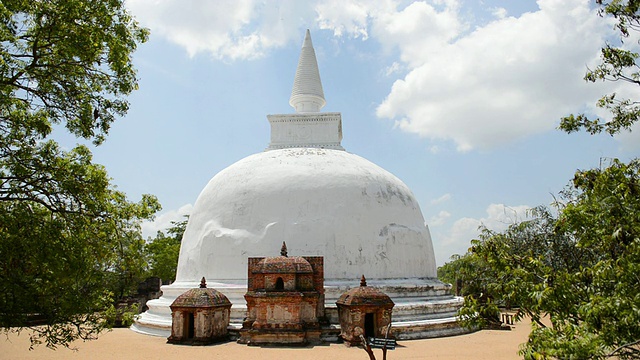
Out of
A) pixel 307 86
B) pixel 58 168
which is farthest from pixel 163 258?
pixel 58 168

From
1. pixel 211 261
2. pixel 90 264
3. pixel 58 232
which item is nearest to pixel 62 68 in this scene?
pixel 58 232

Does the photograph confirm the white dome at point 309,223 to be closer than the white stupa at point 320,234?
No

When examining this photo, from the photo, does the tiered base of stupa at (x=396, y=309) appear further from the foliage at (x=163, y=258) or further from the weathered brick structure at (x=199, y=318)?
the foliage at (x=163, y=258)

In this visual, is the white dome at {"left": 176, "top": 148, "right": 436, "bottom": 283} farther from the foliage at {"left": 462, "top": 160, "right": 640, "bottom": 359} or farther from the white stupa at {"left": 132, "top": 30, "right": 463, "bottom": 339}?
the foliage at {"left": 462, "top": 160, "right": 640, "bottom": 359}

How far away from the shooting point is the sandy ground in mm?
11580

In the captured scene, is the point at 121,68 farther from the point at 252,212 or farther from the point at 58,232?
the point at 252,212

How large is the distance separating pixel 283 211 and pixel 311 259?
2527mm

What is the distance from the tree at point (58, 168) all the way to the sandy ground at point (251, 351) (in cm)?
507

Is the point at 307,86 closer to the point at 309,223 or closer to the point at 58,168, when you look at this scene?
the point at 309,223

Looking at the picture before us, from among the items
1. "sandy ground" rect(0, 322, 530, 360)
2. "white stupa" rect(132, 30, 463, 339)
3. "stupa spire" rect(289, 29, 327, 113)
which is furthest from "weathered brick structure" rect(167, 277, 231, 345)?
A: "stupa spire" rect(289, 29, 327, 113)

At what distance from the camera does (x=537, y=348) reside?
487 centimetres

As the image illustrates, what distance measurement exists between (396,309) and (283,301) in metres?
3.91

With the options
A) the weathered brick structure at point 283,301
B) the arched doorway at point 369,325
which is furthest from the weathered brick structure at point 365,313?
the weathered brick structure at point 283,301

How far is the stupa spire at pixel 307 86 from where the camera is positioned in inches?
861
